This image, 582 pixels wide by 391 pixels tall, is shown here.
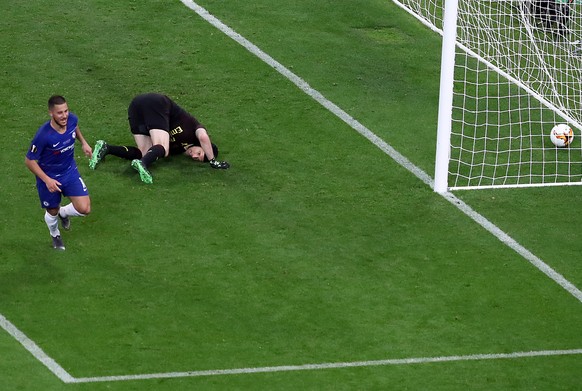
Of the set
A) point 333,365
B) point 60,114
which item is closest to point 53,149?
point 60,114

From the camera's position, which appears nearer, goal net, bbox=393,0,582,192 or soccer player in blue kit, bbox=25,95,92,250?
soccer player in blue kit, bbox=25,95,92,250

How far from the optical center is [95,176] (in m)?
15.2

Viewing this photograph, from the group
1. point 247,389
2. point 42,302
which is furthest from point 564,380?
point 42,302

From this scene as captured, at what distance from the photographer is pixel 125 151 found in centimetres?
1534

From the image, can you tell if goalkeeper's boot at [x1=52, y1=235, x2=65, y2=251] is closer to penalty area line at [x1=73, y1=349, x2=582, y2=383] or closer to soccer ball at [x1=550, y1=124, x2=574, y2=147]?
penalty area line at [x1=73, y1=349, x2=582, y2=383]

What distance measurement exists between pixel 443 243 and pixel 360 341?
2.34 metres

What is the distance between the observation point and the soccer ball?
1622 centimetres

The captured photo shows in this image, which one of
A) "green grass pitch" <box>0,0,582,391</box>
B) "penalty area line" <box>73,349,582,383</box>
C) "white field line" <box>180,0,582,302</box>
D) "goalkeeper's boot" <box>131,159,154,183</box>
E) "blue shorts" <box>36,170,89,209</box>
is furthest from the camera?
"goalkeeper's boot" <box>131,159,154,183</box>

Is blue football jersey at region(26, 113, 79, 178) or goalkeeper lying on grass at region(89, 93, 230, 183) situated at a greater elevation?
blue football jersey at region(26, 113, 79, 178)

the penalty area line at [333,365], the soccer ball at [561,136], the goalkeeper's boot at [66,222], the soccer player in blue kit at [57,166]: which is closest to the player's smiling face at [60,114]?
the soccer player in blue kit at [57,166]

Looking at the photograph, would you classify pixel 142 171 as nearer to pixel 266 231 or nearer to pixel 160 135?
pixel 160 135

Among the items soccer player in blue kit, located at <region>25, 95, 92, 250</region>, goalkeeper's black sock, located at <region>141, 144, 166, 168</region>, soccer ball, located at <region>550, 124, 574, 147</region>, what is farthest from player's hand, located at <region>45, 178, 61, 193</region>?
soccer ball, located at <region>550, 124, 574, 147</region>

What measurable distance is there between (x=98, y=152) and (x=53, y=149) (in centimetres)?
235

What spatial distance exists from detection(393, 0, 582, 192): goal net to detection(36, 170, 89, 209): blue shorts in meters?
4.27
